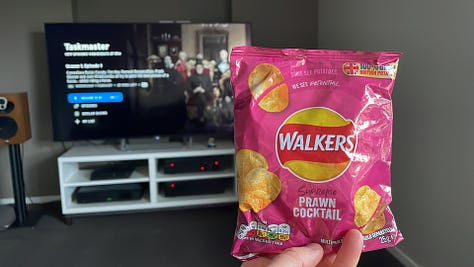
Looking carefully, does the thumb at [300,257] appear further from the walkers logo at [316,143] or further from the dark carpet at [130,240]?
the dark carpet at [130,240]

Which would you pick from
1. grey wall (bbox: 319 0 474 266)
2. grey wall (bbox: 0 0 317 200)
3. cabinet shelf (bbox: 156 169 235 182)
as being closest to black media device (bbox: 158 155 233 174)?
cabinet shelf (bbox: 156 169 235 182)

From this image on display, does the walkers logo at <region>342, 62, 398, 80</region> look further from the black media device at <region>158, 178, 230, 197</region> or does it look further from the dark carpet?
the black media device at <region>158, 178, 230, 197</region>

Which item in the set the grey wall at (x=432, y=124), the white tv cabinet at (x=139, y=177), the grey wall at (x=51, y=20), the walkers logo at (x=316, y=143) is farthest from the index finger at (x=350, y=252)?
the grey wall at (x=51, y=20)

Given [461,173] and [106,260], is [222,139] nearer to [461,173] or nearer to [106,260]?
[106,260]

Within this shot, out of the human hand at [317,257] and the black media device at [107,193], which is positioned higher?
the human hand at [317,257]

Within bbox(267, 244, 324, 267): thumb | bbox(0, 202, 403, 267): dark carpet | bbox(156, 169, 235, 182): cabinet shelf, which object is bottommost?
bbox(0, 202, 403, 267): dark carpet

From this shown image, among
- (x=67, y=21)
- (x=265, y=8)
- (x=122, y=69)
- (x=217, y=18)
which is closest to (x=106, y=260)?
(x=122, y=69)

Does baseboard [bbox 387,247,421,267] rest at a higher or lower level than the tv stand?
lower
